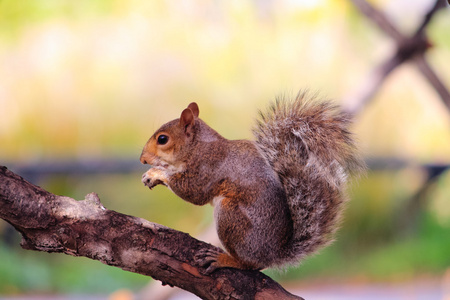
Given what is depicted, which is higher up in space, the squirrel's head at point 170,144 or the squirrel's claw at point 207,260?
the squirrel's head at point 170,144

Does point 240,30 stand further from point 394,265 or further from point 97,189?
point 394,265

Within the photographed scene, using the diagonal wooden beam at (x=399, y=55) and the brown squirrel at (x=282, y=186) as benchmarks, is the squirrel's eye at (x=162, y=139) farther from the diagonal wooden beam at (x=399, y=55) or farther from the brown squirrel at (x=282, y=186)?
the diagonal wooden beam at (x=399, y=55)

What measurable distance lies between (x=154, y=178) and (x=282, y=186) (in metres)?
0.55

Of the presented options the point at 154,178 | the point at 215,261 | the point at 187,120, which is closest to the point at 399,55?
the point at 187,120

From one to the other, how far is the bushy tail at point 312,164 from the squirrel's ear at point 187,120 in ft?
1.14

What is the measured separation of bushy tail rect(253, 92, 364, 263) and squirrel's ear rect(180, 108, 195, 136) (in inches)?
13.7

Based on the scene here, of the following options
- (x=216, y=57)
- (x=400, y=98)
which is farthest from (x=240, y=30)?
(x=400, y=98)

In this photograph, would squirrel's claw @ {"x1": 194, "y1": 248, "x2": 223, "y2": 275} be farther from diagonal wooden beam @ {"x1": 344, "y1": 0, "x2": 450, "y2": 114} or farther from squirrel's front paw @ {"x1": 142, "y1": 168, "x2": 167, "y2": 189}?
diagonal wooden beam @ {"x1": 344, "y1": 0, "x2": 450, "y2": 114}

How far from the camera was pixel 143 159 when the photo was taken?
214cm

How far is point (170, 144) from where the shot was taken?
215 cm

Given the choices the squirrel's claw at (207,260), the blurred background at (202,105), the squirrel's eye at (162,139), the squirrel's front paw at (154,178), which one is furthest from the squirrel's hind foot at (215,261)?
the blurred background at (202,105)

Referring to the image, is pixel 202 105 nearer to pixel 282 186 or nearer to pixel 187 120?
pixel 187 120

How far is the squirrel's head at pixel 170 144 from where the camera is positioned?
2.15 m

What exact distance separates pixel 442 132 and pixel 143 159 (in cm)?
348
